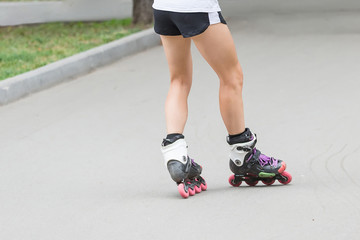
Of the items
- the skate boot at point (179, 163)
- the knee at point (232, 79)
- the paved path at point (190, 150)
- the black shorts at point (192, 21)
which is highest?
the black shorts at point (192, 21)

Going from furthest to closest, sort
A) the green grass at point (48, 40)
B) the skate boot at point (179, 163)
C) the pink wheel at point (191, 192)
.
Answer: the green grass at point (48, 40)
the pink wheel at point (191, 192)
the skate boot at point (179, 163)

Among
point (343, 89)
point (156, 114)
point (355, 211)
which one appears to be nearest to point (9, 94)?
point (156, 114)

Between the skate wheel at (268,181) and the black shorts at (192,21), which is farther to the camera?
the skate wheel at (268,181)

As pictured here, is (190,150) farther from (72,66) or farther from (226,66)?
(72,66)

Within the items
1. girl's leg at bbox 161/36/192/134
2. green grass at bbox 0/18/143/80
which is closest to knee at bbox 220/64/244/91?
girl's leg at bbox 161/36/192/134

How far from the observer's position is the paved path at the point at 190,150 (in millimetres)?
3846

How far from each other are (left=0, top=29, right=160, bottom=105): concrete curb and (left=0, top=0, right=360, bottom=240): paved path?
0.15 m

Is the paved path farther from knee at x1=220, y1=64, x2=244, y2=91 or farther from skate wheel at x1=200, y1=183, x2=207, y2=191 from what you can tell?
knee at x1=220, y1=64, x2=244, y2=91

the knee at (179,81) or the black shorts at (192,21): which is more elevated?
the black shorts at (192,21)

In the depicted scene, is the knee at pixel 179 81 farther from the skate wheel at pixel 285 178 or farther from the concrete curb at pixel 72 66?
the concrete curb at pixel 72 66

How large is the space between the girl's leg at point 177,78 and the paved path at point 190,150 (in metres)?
0.44

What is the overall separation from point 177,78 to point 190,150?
1317mm

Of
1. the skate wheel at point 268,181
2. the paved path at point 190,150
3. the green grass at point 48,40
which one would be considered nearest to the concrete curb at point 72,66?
the paved path at point 190,150

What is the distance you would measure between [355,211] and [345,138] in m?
1.87
